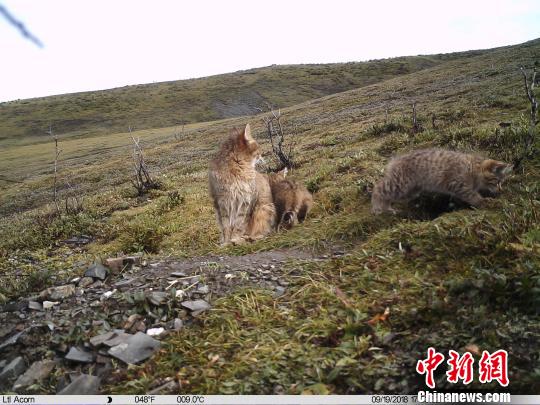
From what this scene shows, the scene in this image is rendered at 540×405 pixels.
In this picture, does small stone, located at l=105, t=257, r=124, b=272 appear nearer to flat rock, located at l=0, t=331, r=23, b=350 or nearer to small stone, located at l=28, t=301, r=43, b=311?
small stone, located at l=28, t=301, r=43, b=311

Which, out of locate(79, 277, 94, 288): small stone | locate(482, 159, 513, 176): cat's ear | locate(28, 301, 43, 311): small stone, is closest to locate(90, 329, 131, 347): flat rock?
locate(28, 301, 43, 311): small stone

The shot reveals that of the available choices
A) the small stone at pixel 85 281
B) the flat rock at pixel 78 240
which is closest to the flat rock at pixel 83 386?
the small stone at pixel 85 281

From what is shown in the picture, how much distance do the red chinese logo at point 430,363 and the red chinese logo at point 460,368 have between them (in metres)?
0.08

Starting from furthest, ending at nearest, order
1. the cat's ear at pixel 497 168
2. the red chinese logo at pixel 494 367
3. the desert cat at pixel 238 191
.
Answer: the desert cat at pixel 238 191 → the cat's ear at pixel 497 168 → the red chinese logo at pixel 494 367

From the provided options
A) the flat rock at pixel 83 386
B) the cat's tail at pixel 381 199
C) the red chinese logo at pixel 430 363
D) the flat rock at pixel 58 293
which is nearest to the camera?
the red chinese logo at pixel 430 363

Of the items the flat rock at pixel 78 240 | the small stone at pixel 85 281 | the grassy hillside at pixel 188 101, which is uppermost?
the grassy hillside at pixel 188 101

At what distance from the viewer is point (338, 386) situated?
2.99 m

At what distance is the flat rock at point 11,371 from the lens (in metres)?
3.54

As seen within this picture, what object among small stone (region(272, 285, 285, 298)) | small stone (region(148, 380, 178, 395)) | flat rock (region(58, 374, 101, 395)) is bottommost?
small stone (region(148, 380, 178, 395))

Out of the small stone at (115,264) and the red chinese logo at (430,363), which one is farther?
the small stone at (115,264)

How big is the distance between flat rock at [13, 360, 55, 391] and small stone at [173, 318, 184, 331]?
3.44ft

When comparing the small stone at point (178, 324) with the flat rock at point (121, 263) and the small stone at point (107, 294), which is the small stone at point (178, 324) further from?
the flat rock at point (121, 263)

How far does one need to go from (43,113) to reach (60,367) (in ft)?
512

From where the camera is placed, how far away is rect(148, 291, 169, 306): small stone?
169 inches
